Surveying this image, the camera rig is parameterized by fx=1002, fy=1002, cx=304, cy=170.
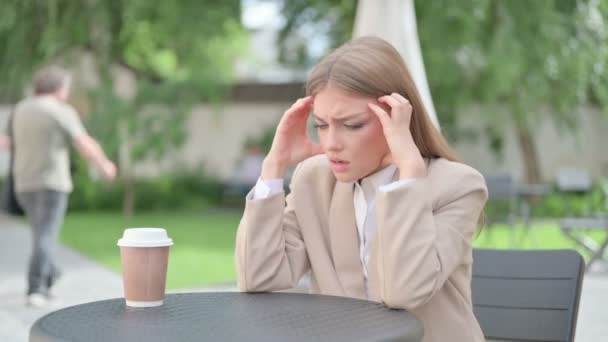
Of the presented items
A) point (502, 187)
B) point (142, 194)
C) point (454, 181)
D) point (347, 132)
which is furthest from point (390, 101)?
point (142, 194)

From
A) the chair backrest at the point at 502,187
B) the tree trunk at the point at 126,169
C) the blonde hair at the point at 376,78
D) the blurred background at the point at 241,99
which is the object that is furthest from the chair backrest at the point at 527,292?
the tree trunk at the point at 126,169

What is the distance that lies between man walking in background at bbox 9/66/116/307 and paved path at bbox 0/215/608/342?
349 mm

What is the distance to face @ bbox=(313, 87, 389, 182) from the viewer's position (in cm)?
248

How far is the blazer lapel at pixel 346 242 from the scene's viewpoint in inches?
103

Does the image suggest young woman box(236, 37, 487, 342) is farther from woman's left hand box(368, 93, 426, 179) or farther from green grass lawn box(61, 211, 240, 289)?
green grass lawn box(61, 211, 240, 289)

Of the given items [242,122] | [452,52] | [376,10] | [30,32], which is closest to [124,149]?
[30,32]

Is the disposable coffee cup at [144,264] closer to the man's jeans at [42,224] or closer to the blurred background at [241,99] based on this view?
the man's jeans at [42,224]

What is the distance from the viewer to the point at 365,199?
2.64 m

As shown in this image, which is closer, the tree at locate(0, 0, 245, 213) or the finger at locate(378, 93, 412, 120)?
the finger at locate(378, 93, 412, 120)

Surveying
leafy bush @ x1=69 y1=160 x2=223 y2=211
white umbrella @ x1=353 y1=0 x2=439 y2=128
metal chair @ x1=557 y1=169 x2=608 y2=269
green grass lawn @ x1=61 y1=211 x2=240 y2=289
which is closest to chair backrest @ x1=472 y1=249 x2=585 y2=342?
white umbrella @ x1=353 y1=0 x2=439 y2=128

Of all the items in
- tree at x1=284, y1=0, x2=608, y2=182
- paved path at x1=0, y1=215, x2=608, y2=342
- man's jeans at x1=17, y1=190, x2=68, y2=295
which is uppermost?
tree at x1=284, y1=0, x2=608, y2=182

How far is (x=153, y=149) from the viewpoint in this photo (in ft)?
54.9

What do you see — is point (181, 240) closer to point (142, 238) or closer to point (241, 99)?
point (241, 99)

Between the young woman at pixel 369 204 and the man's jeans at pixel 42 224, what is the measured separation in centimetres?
483
